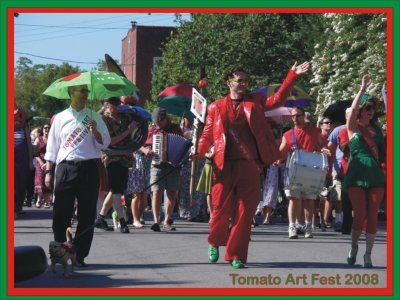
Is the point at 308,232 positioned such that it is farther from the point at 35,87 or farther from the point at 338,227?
the point at 35,87

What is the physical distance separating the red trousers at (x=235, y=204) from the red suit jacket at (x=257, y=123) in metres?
0.16

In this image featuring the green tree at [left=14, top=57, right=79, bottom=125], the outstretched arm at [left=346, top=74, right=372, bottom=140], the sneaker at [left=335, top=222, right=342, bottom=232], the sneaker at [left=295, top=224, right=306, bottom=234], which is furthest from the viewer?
the green tree at [left=14, top=57, right=79, bottom=125]

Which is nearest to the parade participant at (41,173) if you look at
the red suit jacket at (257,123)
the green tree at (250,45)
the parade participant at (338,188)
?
the parade participant at (338,188)

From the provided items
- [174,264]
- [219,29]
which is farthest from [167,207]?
[219,29]

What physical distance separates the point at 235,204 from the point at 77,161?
5.80 feet

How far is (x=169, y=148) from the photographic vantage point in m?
16.1

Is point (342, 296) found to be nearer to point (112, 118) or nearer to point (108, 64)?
point (112, 118)

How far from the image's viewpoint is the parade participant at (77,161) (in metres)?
10.6

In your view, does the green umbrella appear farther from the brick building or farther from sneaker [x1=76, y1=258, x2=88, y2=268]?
the brick building

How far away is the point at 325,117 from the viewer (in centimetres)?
1817

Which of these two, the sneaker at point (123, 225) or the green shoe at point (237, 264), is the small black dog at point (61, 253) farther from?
the sneaker at point (123, 225)

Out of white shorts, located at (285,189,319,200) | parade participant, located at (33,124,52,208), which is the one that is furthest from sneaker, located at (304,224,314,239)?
parade participant, located at (33,124,52,208)

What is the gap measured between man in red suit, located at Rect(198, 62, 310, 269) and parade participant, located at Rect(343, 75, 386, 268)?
0.85m

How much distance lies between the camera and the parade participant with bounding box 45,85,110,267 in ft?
34.8
